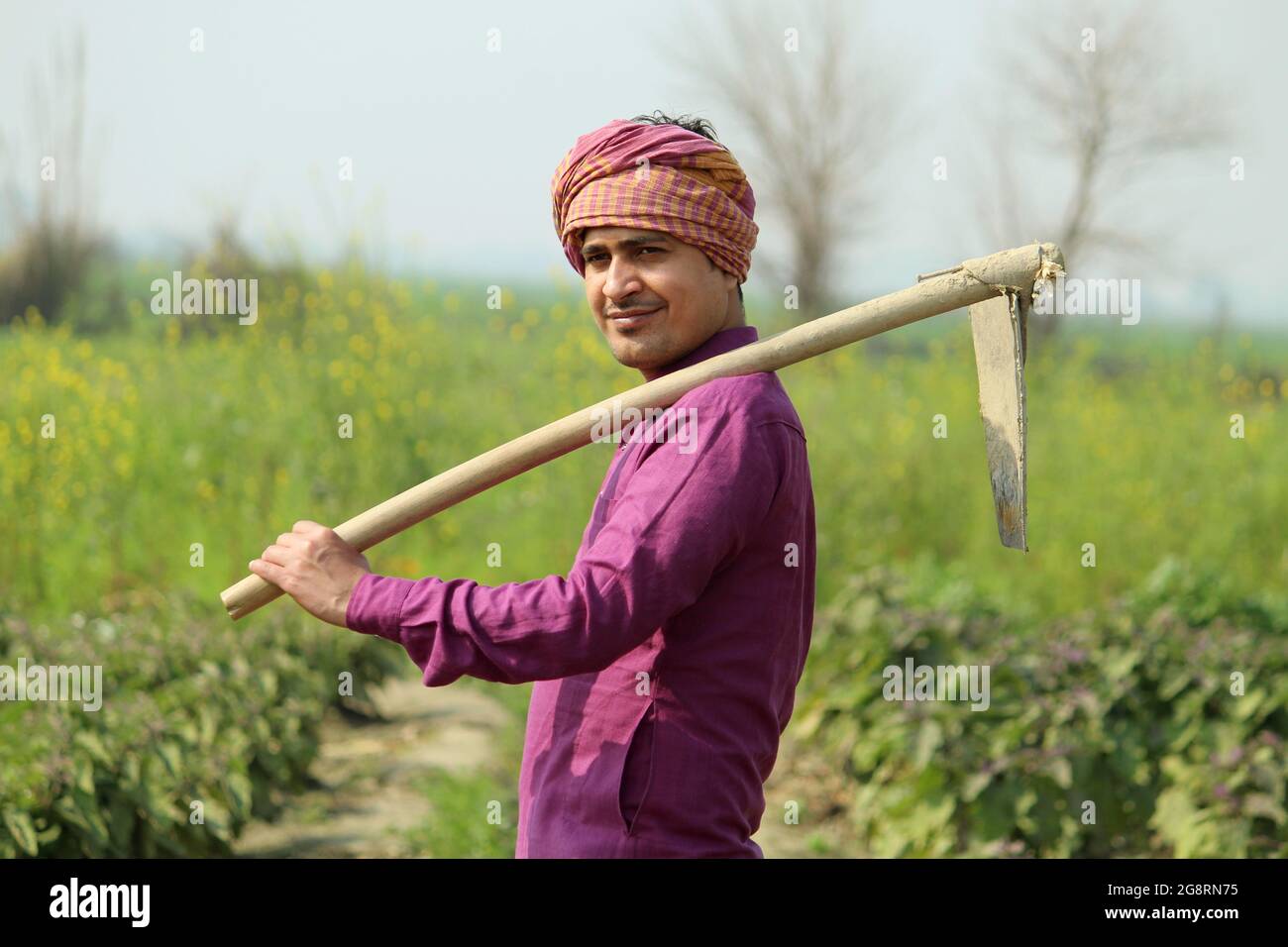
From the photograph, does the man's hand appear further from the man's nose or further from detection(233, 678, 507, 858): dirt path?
detection(233, 678, 507, 858): dirt path

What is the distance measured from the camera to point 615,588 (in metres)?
1.73

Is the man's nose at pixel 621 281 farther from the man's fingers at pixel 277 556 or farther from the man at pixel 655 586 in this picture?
the man's fingers at pixel 277 556

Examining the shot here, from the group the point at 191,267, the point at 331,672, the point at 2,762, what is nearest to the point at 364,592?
the point at 2,762

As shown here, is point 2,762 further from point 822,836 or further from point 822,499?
point 822,499

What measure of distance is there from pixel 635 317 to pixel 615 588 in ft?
1.54

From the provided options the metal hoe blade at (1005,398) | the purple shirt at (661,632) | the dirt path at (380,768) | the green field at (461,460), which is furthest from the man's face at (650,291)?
the green field at (461,460)

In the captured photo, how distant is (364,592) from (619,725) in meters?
0.40

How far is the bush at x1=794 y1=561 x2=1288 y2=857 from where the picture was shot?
396cm

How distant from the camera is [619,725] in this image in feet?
6.18

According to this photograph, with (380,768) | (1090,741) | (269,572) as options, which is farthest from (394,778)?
(269,572)

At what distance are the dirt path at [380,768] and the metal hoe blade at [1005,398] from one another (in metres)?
2.93

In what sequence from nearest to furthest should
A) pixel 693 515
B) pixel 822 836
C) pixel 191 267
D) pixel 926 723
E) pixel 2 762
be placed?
pixel 693 515 < pixel 2 762 < pixel 926 723 < pixel 822 836 < pixel 191 267

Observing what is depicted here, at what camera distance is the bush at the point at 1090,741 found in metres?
3.96

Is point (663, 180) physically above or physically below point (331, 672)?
above
